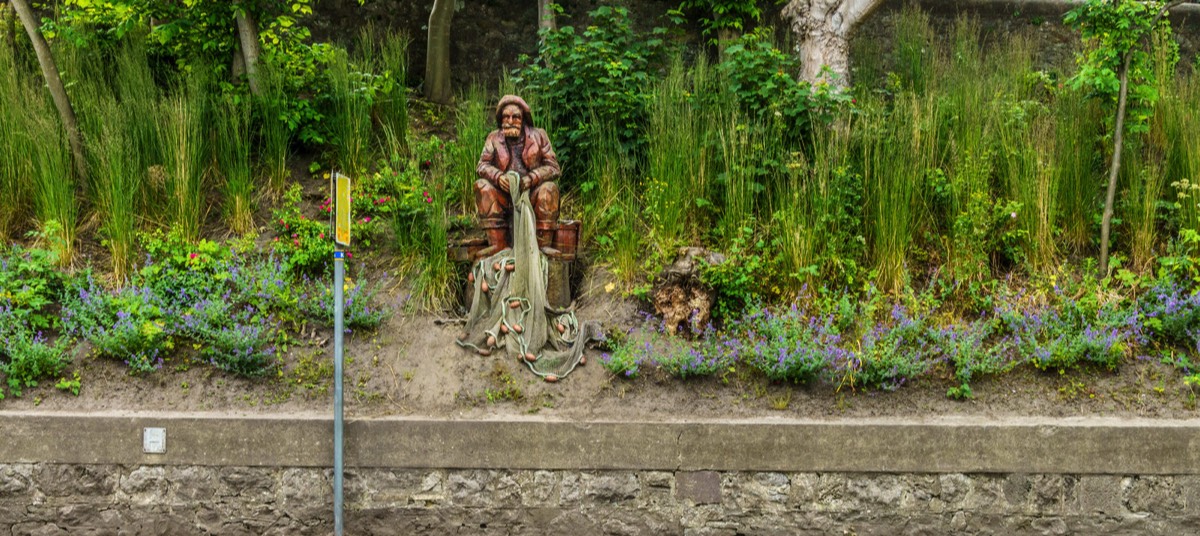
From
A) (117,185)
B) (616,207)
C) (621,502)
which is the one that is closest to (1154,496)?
(621,502)

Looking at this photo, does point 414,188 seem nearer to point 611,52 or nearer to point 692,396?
point 611,52

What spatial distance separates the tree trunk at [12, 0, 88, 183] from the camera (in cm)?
738

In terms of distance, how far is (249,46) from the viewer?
821 centimetres

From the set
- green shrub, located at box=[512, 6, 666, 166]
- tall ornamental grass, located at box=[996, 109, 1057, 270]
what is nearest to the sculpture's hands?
green shrub, located at box=[512, 6, 666, 166]

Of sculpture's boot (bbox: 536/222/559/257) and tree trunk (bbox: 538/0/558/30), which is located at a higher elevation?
tree trunk (bbox: 538/0/558/30)

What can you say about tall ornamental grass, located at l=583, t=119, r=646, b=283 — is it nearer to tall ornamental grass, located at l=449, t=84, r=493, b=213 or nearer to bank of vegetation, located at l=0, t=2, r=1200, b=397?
bank of vegetation, located at l=0, t=2, r=1200, b=397

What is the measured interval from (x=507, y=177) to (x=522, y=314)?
2.97 ft

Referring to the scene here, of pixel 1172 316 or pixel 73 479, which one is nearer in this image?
pixel 73 479

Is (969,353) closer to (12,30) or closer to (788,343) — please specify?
(788,343)

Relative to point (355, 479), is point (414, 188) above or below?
above

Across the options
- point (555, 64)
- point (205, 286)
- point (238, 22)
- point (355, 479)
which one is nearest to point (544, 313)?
point (355, 479)

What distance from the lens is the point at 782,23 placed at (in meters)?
9.81

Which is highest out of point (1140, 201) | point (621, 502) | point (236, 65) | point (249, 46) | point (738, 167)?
point (249, 46)

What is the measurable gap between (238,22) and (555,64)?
2.55 meters
